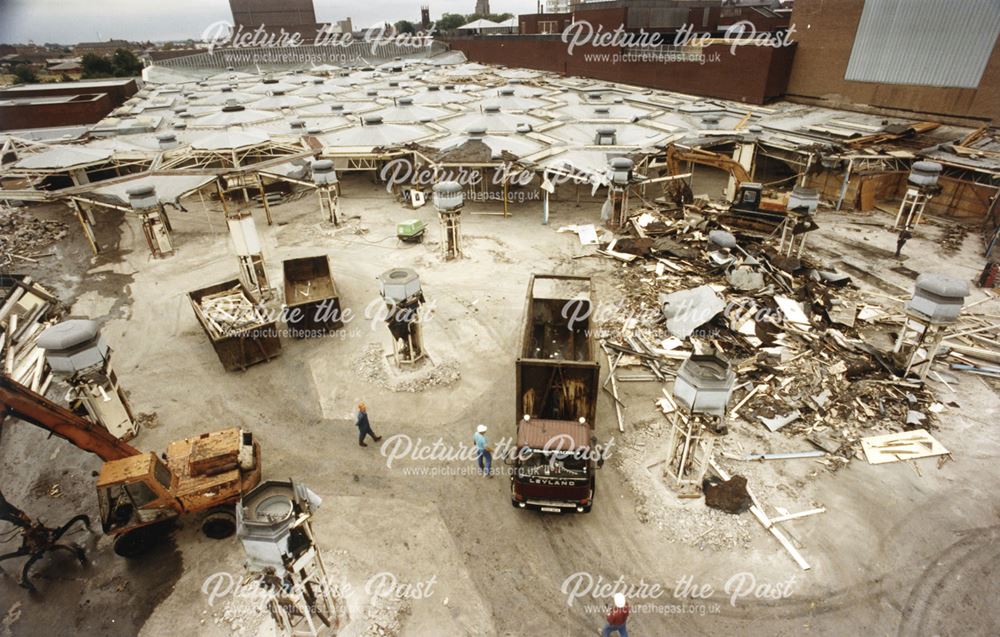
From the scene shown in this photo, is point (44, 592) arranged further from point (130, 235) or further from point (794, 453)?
point (130, 235)

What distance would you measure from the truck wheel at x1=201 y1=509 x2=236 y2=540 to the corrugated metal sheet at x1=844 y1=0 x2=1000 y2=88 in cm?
3781

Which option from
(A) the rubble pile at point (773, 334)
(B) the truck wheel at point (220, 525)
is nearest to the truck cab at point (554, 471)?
(A) the rubble pile at point (773, 334)

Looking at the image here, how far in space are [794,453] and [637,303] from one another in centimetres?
769

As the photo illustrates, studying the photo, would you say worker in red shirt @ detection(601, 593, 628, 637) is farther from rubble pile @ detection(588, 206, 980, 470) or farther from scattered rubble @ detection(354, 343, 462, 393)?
scattered rubble @ detection(354, 343, 462, 393)

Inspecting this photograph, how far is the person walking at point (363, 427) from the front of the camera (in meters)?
12.5

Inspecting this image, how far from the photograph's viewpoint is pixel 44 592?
9.79 metres

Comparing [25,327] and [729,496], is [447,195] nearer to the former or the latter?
[729,496]

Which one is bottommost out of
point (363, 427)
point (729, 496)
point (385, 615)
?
point (385, 615)

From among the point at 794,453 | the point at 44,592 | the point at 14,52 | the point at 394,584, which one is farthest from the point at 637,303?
the point at 14,52

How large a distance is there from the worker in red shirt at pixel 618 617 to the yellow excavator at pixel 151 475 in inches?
317

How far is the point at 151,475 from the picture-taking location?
384 inches

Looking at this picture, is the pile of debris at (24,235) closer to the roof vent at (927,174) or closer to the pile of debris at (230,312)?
→ the pile of debris at (230,312)

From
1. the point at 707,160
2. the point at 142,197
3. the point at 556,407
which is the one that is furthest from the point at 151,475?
the point at 707,160

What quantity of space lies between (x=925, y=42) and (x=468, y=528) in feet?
116
